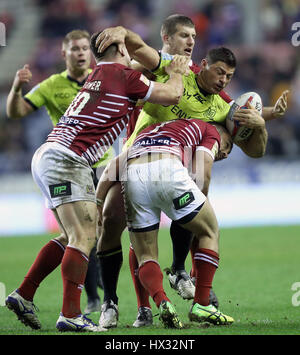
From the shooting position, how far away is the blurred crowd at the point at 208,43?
1590 centimetres

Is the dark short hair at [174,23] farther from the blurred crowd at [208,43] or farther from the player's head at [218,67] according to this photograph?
the blurred crowd at [208,43]

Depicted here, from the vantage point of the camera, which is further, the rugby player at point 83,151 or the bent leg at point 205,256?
the bent leg at point 205,256

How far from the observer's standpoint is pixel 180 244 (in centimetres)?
620

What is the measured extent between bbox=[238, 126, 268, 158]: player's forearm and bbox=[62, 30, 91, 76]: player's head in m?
2.21

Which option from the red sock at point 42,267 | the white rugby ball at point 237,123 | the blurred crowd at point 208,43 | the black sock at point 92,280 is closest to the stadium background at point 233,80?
the blurred crowd at point 208,43

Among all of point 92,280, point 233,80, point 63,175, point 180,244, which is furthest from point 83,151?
point 233,80

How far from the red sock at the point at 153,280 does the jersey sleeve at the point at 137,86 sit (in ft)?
4.04

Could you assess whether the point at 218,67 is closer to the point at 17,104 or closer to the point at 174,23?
the point at 174,23

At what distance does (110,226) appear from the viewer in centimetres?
579

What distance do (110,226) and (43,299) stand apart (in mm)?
2004

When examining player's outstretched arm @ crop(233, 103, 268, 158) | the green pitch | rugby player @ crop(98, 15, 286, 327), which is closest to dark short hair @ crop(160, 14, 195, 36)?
rugby player @ crop(98, 15, 286, 327)

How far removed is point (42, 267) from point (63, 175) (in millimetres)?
1045
